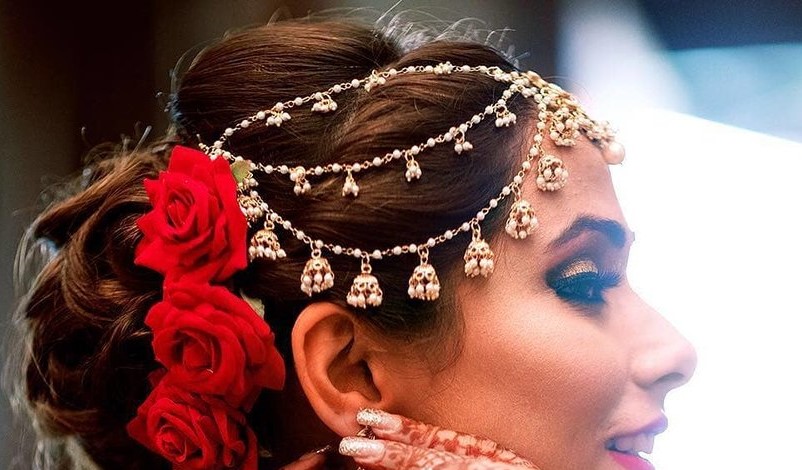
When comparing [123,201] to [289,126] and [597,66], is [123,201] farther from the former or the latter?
[597,66]

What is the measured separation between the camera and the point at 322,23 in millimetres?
1053

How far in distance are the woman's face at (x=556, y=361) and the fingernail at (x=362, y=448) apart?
0.07 m

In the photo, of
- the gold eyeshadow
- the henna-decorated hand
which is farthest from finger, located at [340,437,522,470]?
the gold eyeshadow

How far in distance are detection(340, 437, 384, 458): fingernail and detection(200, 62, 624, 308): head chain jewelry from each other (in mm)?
143

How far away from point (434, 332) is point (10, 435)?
1.08 metres

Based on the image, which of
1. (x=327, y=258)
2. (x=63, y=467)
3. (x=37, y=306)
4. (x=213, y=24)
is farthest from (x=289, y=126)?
(x=213, y=24)

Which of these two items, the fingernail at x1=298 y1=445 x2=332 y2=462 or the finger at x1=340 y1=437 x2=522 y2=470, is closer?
the finger at x1=340 y1=437 x2=522 y2=470

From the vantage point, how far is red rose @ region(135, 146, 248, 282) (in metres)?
0.86

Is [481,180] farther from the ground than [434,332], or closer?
farther from the ground

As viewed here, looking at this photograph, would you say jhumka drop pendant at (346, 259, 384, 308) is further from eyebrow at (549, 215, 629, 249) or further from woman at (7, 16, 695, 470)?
eyebrow at (549, 215, 629, 249)

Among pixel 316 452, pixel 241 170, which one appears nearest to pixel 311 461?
pixel 316 452

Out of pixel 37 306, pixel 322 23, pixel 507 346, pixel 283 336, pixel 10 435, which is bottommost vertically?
pixel 10 435

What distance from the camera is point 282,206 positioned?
3.00 feet

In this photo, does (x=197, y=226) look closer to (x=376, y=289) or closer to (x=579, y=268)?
(x=376, y=289)
